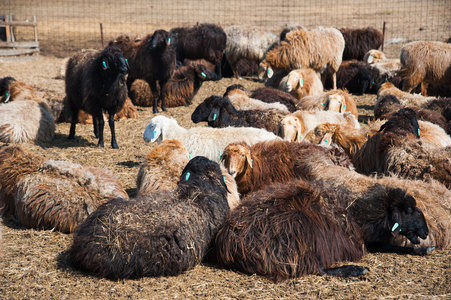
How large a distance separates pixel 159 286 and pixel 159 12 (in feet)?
108

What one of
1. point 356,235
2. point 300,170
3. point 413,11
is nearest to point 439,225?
point 356,235

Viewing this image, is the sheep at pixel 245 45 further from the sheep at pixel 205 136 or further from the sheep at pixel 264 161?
the sheep at pixel 264 161

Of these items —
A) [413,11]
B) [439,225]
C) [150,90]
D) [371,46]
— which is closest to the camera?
[439,225]

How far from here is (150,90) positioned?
Result: 1253cm

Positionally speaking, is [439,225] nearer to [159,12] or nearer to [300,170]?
[300,170]

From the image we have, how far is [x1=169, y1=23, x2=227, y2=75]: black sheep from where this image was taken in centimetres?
1648

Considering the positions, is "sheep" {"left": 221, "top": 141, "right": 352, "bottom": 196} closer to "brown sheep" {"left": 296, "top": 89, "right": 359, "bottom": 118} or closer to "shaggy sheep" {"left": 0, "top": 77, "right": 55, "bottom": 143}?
"brown sheep" {"left": 296, "top": 89, "right": 359, "bottom": 118}

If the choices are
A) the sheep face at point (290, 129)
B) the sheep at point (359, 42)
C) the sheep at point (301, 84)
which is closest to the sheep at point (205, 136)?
the sheep face at point (290, 129)

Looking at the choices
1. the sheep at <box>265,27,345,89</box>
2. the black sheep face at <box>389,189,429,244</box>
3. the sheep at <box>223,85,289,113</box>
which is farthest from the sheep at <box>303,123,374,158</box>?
the sheep at <box>265,27,345,89</box>

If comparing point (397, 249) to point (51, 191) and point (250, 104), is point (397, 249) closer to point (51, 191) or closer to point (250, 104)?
point (51, 191)

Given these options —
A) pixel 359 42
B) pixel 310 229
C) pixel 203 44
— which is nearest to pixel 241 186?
pixel 310 229

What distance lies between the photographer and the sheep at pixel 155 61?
38.7ft

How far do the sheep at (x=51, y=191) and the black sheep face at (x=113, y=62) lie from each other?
10.4 ft

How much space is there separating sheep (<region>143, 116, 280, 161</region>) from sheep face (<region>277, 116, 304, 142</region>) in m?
0.51
